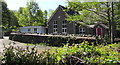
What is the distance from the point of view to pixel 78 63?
1.50 meters

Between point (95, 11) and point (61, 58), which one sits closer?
point (61, 58)

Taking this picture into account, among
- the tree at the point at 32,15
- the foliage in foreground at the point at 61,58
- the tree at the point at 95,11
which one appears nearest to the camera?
the foliage in foreground at the point at 61,58

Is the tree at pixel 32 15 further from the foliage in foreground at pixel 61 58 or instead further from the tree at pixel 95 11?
the foliage in foreground at pixel 61 58

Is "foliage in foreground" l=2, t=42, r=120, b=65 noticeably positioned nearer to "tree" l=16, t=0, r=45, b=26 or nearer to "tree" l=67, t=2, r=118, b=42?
"tree" l=67, t=2, r=118, b=42

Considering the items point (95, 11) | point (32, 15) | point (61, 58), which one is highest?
point (32, 15)

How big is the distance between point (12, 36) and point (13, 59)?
14758mm

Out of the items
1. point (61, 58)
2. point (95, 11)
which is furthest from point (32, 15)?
point (61, 58)

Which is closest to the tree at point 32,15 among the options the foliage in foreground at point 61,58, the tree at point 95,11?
the tree at point 95,11

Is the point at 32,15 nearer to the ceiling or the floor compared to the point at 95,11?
nearer to the ceiling

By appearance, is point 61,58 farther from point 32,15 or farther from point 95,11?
point 32,15

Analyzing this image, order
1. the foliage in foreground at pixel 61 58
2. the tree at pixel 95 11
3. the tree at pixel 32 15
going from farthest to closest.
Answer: the tree at pixel 32 15 → the tree at pixel 95 11 → the foliage in foreground at pixel 61 58

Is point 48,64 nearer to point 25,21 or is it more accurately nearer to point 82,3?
point 82,3

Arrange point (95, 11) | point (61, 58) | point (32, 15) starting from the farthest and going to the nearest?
point (32, 15) < point (95, 11) < point (61, 58)

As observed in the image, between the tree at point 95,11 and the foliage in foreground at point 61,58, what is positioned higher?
the tree at point 95,11
